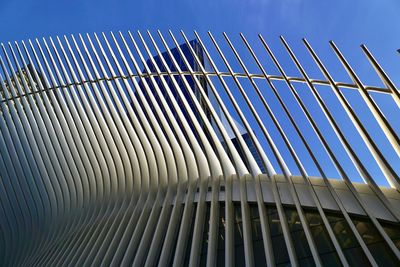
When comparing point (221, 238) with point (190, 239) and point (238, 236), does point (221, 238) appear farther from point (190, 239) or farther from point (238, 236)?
point (190, 239)

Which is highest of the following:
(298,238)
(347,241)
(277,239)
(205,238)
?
(205,238)

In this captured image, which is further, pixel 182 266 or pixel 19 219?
pixel 19 219

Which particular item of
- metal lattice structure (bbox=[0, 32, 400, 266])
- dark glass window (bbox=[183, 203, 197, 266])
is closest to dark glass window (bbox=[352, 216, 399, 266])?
metal lattice structure (bbox=[0, 32, 400, 266])

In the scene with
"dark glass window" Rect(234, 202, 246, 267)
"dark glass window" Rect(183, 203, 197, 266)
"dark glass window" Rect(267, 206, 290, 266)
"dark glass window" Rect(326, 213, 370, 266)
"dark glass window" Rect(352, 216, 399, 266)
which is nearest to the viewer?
"dark glass window" Rect(352, 216, 399, 266)

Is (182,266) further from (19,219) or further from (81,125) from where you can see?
(19,219)

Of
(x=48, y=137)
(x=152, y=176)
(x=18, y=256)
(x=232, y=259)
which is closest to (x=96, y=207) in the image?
(x=152, y=176)

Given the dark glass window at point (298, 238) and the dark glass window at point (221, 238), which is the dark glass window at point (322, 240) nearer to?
the dark glass window at point (298, 238)

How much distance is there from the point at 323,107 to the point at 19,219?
607 inches

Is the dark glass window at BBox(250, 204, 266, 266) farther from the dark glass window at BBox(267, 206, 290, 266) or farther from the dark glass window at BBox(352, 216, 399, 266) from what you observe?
the dark glass window at BBox(352, 216, 399, 266)

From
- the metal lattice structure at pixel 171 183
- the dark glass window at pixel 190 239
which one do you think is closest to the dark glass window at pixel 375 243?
the metal lattice structure at pixel 171 183

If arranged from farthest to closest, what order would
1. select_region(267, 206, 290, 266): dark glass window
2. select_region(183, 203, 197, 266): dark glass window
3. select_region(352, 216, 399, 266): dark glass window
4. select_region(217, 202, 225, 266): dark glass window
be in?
select_region(183, 203, 197, 266): dark glass window < select_region(217, 202, 225, 266): dark glass window < select_region(267, 206, 290, 266): dark glass window < select_region(352, 216, 399, 266): dark glass window

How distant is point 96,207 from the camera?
13.0 m

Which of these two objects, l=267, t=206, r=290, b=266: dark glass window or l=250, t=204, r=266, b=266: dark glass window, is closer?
l=267, t=206, r=290, b=266: dark glass window

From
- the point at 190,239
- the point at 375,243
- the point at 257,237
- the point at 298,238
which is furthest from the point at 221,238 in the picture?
the point at 375,243
